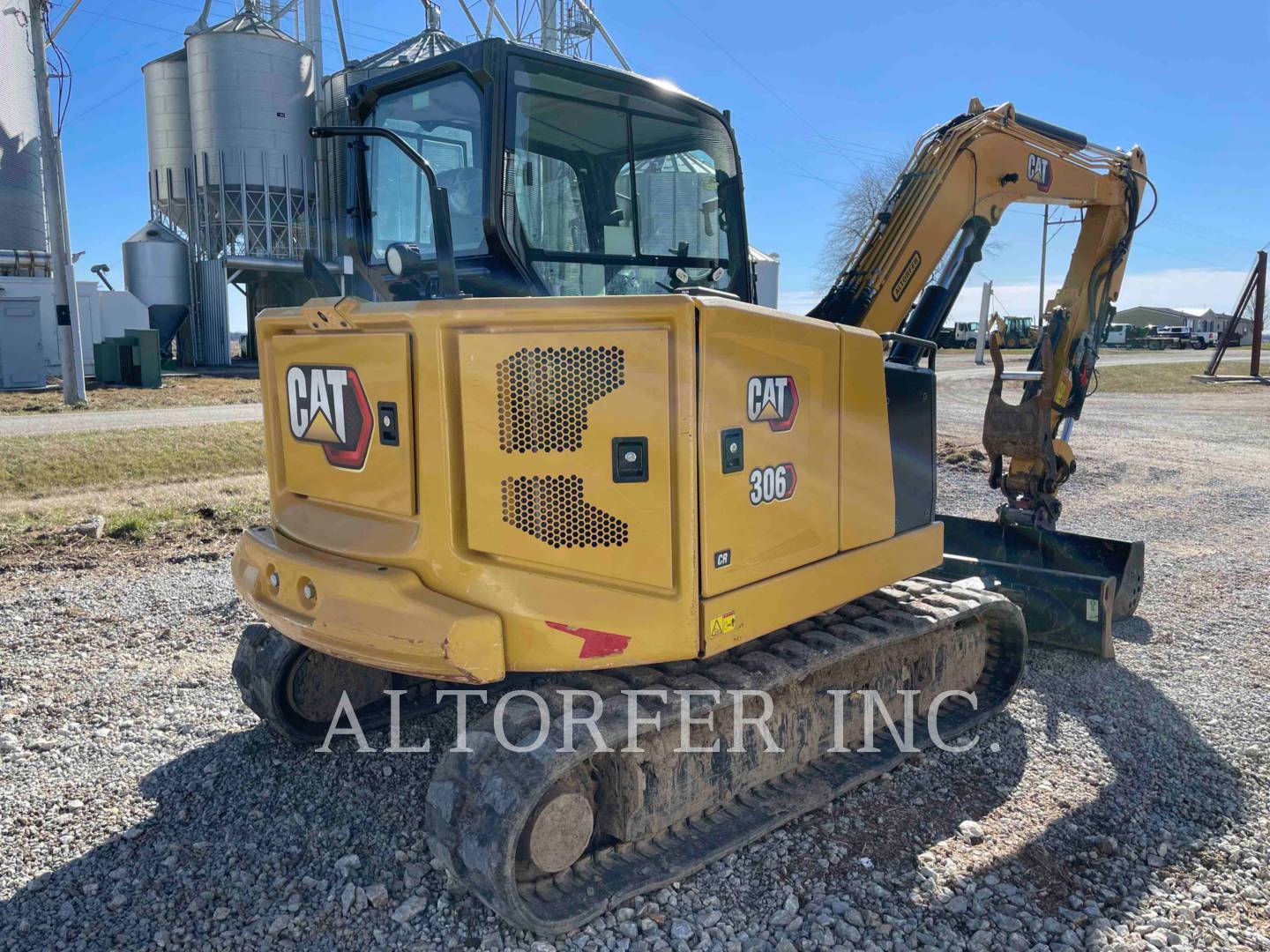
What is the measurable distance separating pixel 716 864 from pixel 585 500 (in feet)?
4.64

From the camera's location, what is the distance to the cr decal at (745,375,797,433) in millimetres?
3246

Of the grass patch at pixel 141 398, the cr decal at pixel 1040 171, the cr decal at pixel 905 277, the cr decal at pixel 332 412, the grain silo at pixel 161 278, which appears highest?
the grain silo at pixel 161 278

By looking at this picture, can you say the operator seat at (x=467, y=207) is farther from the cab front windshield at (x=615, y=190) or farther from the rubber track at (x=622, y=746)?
the rubber track at (x=622, y=746)

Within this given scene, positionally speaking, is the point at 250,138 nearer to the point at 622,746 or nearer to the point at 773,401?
the point at 773,401

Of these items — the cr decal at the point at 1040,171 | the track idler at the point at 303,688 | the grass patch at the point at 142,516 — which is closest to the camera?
the track idler at the point at 303,688

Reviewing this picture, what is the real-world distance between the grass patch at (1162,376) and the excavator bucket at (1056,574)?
20.4 metres

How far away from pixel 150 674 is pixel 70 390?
1566 centimetres

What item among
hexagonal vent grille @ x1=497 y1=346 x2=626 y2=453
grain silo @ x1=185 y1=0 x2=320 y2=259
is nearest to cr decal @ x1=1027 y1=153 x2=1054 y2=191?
hexagonal vent grille @ x1=497 y1=346 x2=626 y2=453

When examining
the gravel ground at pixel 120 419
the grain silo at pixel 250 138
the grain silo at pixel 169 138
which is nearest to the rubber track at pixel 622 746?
the gravel ground at pixel 120 419

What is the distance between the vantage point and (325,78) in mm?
33688

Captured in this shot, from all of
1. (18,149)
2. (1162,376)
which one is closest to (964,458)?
(1162,376)

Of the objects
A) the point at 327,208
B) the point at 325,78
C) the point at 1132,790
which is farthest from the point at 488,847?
the point at 325,78

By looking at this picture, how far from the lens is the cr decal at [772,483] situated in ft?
10.8

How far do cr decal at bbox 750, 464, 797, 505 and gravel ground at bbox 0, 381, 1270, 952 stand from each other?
50.5 inches
